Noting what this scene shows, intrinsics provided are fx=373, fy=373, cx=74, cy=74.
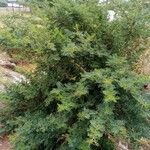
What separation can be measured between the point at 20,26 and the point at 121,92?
198 cm

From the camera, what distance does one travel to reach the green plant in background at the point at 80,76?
4.96 m

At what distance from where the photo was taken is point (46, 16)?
556cm

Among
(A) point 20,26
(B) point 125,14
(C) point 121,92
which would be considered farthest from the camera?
(A) point 20,26

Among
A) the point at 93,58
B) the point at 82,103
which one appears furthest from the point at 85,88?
the point at 93,58

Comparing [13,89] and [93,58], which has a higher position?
[93,58]

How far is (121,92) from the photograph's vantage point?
204 inches

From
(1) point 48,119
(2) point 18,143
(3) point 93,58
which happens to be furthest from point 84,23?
(2) point 18,143

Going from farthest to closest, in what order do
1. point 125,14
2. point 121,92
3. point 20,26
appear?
point 20,26 < point 125,14 < point 121,92

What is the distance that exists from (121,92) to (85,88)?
0.56m

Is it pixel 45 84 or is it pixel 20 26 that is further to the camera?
pixel 20 26

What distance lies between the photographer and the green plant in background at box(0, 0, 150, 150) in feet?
16.3

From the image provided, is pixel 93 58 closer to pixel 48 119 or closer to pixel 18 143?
pixel 48 119

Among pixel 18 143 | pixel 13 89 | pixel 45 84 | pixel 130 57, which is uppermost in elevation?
pixel 130 57

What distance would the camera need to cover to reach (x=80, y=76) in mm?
5473
